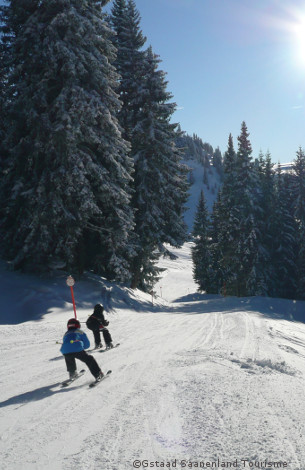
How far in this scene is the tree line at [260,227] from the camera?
3081cm

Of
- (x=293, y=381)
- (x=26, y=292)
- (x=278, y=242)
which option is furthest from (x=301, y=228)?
(x=293, y=381)

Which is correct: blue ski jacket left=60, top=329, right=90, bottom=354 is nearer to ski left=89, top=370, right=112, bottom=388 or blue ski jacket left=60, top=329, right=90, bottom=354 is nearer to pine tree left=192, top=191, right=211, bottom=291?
ski left=89, top=370, right=112, bottom=388

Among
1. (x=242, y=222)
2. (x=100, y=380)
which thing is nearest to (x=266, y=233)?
(x=242, y=222)

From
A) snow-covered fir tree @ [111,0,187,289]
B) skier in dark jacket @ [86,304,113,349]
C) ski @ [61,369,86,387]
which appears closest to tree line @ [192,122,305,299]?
snow-covered fir tree @ [111,0,187,289]

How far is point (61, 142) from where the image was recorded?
45.9ft

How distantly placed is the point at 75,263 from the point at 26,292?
312cm

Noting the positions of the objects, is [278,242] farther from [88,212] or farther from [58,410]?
[58,410]

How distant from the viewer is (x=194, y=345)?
8633mm

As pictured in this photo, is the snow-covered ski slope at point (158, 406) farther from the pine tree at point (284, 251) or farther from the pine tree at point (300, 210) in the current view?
the pine tree at point (284, 251)

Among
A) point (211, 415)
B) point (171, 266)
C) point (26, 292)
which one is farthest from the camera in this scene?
point (171, 266)

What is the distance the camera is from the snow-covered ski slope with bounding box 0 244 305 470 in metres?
3.40

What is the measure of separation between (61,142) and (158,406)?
39.6 ft

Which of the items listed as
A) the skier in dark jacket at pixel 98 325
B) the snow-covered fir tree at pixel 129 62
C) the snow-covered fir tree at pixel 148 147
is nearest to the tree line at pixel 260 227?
the snow-covered fir tree at pixel 148 147

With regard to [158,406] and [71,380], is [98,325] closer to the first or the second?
[71,380]
